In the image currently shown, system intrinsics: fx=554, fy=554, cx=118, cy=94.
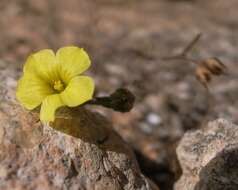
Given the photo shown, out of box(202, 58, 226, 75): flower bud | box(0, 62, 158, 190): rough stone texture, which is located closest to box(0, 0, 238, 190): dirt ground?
box(202, 58, 226, 75): flower bud

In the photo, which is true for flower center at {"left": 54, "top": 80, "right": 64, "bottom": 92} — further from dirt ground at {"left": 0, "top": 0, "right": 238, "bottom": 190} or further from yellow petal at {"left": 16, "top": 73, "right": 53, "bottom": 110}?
dirt ground at {"left": 0, "top": 0, "right": 238, "bottom": 190}

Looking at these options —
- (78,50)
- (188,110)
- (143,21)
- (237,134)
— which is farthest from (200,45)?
(78,50)

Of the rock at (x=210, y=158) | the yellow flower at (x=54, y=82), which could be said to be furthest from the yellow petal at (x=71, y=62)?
the rock at (x=210, y=158)

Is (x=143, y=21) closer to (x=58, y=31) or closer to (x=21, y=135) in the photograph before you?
(x=58, y=31)

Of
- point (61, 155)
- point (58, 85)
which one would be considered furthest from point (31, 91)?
point (61, 155)

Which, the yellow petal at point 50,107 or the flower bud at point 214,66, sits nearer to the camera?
the yellow petal at point 50,107

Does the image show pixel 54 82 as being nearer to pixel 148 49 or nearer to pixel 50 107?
pixel 50 107

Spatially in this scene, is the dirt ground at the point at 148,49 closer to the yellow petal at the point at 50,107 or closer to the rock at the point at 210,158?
the rock at the point at 210,158
